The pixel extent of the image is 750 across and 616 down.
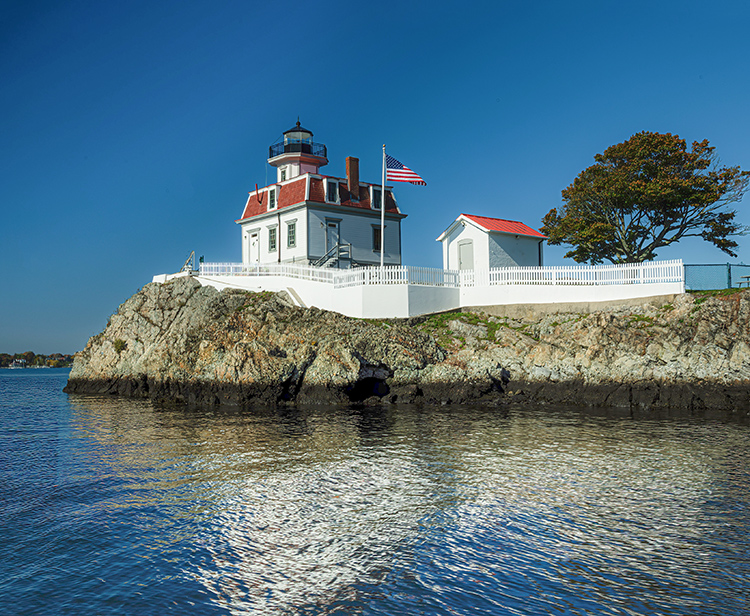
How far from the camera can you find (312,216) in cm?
4025

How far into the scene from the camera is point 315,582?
7.79m

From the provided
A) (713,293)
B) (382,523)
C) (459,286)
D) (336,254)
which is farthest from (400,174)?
(382,523)

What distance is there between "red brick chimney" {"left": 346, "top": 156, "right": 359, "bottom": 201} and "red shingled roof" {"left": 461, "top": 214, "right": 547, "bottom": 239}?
30.1 feet

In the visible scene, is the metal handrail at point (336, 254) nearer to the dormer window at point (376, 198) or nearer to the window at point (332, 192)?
the window at point (332, 192)

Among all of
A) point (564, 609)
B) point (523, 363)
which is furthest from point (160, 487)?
point (523, 363)

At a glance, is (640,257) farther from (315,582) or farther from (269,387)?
(315,582)

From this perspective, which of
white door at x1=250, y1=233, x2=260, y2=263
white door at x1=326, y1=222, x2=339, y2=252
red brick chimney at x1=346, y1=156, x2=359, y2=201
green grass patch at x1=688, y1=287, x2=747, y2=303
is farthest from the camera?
white door at x1=250, y1=233, x2=260, y2=263

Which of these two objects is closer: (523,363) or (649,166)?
(523,363)

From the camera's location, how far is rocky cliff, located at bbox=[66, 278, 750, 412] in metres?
25.2

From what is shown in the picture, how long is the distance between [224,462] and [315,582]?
8.11m

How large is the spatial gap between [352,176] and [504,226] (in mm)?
12116

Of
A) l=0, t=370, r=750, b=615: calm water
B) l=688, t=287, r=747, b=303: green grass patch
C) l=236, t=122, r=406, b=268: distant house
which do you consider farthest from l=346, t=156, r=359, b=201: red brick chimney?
l=0, t=370, r=750, b=615: calm water

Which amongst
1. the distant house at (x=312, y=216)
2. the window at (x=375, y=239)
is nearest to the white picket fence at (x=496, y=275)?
the distant house at (x=312, y=216)

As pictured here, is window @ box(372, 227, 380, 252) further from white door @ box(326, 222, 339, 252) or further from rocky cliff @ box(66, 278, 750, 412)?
rocky cliff @ box(66, 278, 750, 412)
